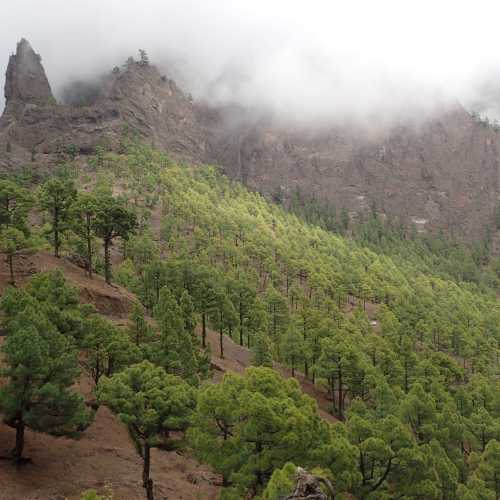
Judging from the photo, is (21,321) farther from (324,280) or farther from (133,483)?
(324,280)

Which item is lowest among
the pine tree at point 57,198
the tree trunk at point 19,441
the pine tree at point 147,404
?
the tree trunk at point 19,441

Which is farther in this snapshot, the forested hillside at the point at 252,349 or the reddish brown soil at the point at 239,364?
the reddish brown soil at the point at 239,364

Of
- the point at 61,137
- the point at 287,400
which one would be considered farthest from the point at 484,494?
the point at 61,137

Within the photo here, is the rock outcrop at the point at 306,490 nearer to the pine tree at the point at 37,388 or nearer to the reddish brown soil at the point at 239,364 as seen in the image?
the pine tree at the point at 37,388

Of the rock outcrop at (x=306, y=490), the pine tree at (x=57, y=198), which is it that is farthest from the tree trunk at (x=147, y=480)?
the pine tree at (x=57, y=198)

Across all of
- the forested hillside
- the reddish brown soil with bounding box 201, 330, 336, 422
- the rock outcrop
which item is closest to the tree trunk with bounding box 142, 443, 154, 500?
the forested hillside

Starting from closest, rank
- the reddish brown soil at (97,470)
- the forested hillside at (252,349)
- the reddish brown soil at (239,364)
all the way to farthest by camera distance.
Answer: the reddish brown soil at (97,470), the forested hillside at (252,349), the reddish brown soil at (239,364)

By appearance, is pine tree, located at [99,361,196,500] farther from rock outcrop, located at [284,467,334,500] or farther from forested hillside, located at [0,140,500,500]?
rock outcrop, located at [284,467,334,500]

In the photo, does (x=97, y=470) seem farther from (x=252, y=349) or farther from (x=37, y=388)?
(x=252, y=349)

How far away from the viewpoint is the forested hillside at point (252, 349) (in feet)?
96.0

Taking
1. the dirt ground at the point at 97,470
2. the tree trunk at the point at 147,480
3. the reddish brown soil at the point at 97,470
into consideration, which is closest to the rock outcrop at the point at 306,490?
the reddish brown soil at the point at 97,470

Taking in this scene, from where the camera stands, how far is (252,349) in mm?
64812

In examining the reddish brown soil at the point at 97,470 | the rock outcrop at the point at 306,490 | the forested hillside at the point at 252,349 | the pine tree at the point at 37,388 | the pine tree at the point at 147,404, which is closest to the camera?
the rock outcrop at the point at 306,490

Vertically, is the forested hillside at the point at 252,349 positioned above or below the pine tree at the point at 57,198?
below
